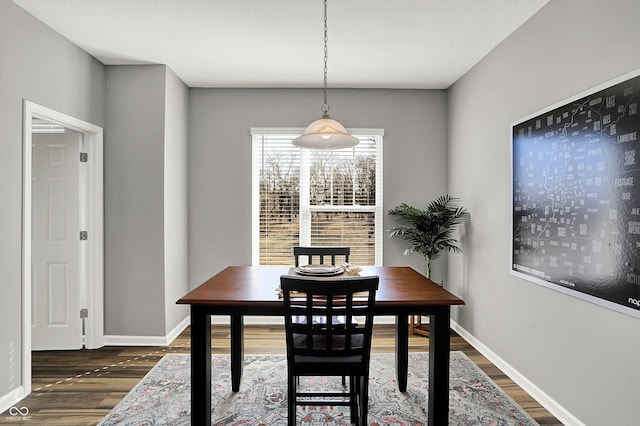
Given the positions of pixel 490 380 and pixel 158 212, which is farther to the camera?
pixel 158 212

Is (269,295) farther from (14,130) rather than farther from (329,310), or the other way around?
(14,130)

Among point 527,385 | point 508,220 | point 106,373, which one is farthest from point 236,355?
point 508,220

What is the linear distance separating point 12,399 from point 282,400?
1.75m

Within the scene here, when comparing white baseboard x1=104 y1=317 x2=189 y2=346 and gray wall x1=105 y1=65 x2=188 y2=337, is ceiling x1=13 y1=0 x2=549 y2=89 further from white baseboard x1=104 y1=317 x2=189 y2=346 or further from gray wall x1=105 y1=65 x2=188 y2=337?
white baseboard x1=104 y1=317 x2=189 y2=346

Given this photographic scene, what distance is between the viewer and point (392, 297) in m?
2.12

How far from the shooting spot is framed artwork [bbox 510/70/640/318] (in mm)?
1932

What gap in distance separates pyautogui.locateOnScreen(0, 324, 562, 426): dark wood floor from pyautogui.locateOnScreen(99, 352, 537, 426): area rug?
11 centimetres

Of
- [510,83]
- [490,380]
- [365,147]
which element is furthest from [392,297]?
[365,147]

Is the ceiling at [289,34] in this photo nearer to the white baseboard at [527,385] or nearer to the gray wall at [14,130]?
the gray wall at [14,130]

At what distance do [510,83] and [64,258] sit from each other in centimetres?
410

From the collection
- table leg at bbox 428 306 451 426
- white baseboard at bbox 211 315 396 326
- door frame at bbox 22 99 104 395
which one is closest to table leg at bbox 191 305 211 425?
table leg at bbox 428 306 451 426

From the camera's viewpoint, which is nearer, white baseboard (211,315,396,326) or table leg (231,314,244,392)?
table leg (231,314,244,392)

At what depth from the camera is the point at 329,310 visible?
1.90m

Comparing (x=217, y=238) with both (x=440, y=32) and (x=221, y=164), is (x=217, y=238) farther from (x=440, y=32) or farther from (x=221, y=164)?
(x=440, y=32)
